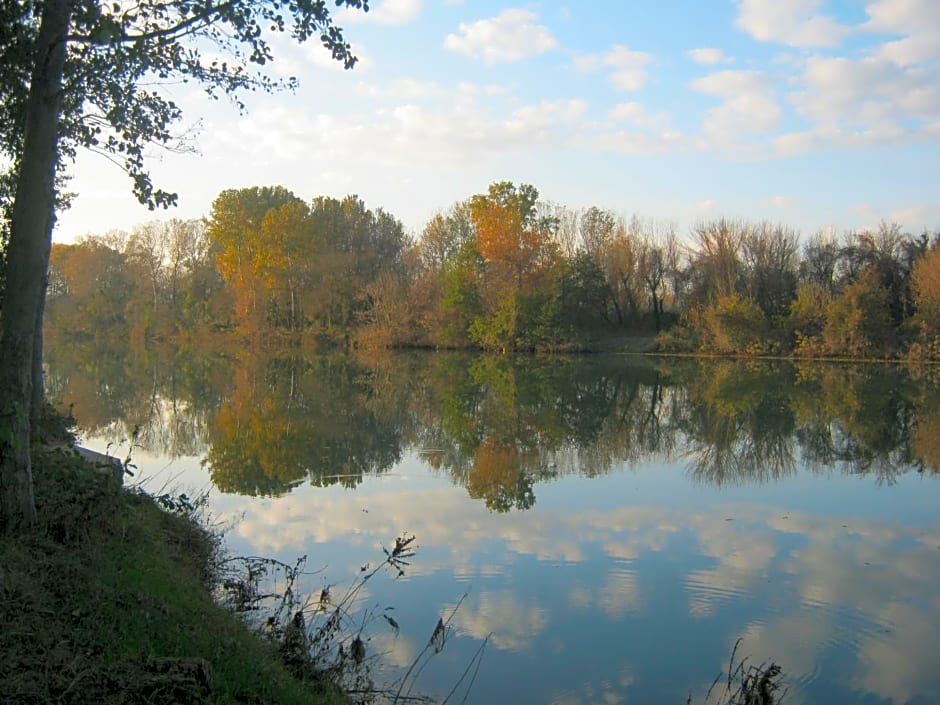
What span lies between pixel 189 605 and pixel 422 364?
29.7 metres

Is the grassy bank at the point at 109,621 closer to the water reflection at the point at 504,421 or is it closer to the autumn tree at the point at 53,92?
the autumn tree at the point at 53,92

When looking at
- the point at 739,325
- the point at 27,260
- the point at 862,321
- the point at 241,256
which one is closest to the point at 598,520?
the point at 27,260

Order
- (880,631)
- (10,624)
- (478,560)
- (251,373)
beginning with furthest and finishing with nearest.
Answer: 1. (251,373)
2. (478,560)
3. (880,631)
4. (10,624)

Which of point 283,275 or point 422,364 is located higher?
point 283,275

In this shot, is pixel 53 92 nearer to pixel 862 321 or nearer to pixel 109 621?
pixel 109 621

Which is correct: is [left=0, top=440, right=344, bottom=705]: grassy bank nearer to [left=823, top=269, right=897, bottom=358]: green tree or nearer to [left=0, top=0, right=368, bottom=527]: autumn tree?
[left=0, top=0, right=368, bottom=527]: autumn tree

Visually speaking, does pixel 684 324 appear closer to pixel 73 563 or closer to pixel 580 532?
pixel 580 532

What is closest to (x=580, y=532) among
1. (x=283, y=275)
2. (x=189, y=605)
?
(x=189, y=605)

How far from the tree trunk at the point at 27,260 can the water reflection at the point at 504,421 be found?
5.16 m

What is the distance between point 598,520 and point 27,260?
6.44 m

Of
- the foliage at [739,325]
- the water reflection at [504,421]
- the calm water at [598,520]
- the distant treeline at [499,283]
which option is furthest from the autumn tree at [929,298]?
the calm water at [598,520]

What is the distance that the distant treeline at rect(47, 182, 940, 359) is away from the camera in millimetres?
39656

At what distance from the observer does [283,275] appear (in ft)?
161

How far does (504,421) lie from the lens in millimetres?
17094
